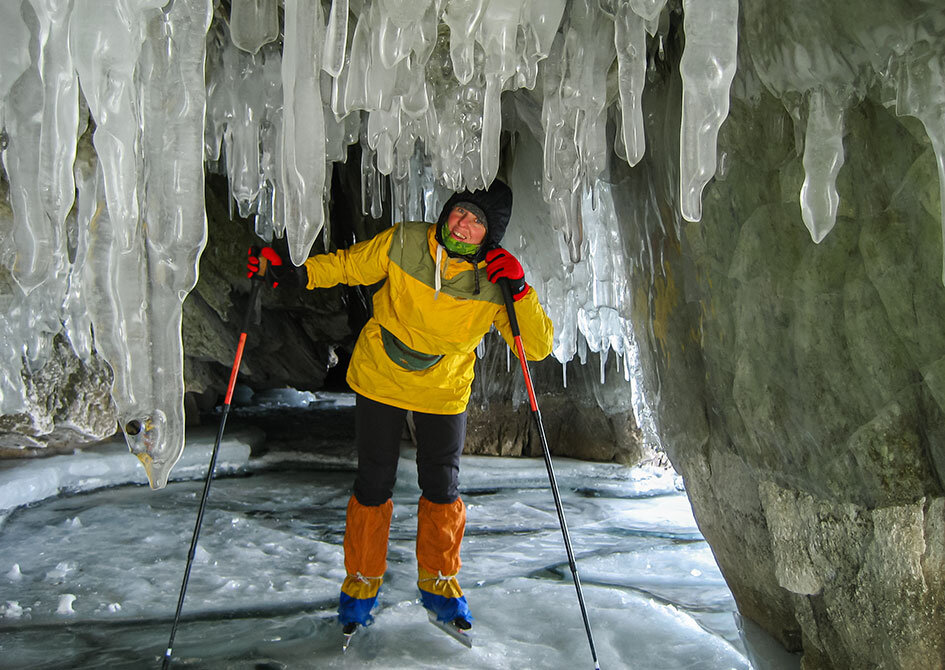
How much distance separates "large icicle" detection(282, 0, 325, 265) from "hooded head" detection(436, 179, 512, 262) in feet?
2.35

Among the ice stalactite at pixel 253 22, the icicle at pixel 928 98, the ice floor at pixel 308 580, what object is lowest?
the ice floor at pixel 308 580

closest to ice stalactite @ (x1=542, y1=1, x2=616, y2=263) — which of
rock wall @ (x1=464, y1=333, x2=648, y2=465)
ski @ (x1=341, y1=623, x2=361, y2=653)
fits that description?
ski @ (x1=341, y1=623, x2=361, y2=653)

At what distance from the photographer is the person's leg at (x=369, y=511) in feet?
8.32

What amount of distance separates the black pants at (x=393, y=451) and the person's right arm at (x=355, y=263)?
48 centimetres

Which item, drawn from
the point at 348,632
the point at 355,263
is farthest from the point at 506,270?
the point at 348,632

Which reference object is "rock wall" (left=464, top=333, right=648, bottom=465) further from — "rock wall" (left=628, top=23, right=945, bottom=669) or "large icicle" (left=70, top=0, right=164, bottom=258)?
"large icicle" (left=70, top=0, right=164, bottom=258)

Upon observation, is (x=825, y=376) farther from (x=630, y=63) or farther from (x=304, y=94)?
(x=304, y=94)

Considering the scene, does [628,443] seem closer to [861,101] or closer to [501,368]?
[501,368]

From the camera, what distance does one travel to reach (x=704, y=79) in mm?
1559

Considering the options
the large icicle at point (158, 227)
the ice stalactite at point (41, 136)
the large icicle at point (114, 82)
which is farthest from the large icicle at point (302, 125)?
the ice stalactite at point (41, 136)

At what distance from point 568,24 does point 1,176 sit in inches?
104

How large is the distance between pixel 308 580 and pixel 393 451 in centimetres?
92

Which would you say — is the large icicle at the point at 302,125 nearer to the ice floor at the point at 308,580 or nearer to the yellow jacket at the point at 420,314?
the yellow jacket at the point at 420,314

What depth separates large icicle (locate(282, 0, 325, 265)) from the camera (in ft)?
5.96
